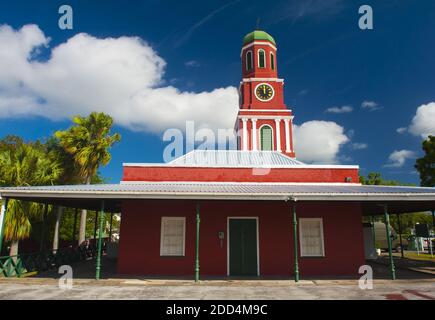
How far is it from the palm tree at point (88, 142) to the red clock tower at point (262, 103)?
11.5 m

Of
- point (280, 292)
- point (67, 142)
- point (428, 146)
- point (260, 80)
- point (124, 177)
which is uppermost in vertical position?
point (260, 80)

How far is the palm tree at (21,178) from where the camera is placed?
1266cm

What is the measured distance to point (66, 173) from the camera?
2048 centimetres

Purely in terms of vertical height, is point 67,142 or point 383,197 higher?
point 67,142

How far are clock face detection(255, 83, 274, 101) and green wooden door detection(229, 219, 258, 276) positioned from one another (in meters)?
18.4

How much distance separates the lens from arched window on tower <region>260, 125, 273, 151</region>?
27720 mm

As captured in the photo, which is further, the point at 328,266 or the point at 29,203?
the point at 29,203

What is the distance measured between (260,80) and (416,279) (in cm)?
2157

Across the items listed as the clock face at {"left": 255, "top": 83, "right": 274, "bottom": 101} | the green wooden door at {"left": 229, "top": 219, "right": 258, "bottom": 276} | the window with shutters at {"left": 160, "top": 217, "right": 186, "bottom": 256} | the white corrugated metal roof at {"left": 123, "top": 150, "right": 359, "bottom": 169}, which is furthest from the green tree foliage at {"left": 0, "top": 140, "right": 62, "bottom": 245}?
the clock face at {"left": 255, "top": 83, "right": 274, "bottom": 101}

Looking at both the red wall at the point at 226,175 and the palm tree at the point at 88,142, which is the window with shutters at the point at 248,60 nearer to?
the palm tree at the point at 88,142

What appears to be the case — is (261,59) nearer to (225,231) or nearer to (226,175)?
(226,175)

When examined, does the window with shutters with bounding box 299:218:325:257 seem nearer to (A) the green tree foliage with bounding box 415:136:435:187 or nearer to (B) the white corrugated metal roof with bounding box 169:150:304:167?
(B) the white corrugated metal roof with bounding box 169:150:304:167
